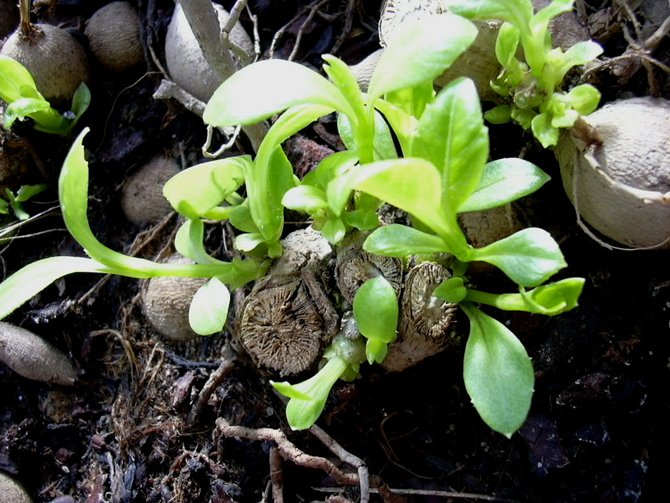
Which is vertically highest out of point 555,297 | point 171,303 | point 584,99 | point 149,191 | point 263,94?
point 263,94

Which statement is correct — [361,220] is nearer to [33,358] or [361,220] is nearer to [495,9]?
[495,9]

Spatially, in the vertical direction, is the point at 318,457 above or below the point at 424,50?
below

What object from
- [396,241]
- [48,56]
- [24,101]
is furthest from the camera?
[48,56]

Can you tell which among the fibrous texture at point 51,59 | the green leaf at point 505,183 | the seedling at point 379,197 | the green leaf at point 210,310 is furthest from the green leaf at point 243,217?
the fibrous texture at point 51,59

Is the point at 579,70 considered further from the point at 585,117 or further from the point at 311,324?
the point at 311,324

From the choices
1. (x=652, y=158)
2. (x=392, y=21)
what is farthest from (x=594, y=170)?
(x=392, y=21)

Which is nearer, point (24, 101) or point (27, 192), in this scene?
point (24, 101)

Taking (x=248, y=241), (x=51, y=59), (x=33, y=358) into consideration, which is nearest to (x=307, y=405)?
(x=248, y=241)
